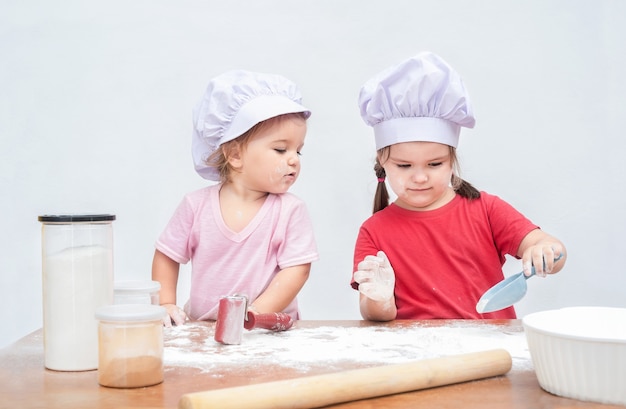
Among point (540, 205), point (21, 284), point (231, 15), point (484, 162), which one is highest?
point (231, 15)

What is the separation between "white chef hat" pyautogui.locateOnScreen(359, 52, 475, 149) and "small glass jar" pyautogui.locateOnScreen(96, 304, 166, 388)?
74 cm

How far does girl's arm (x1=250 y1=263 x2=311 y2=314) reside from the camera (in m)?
1.33

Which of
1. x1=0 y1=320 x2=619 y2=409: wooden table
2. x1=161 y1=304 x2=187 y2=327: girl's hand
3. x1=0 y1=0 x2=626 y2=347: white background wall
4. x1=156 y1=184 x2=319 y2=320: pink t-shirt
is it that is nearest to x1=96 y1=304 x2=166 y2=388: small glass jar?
x1=0 y1=320 x2=619 y2=409: wooden table

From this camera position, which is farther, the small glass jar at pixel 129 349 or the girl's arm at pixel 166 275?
the girl's arm at pixel 166 275

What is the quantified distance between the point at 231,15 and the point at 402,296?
1.30 m

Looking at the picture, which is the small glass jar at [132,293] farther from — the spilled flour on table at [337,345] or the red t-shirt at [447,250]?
the red t-shirt at [447,250]

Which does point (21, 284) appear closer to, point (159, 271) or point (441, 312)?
point (159, 271)

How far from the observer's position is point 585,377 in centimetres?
68

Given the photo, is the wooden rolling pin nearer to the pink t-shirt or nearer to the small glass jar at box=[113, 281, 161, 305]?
the small glass jar at box=[113, 281, 161, 305]

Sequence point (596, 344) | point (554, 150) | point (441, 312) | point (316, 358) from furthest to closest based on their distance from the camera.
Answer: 1. point (554, 150)
2. point (441, 312)
3. point (316, 358)
4. point (596, 344)

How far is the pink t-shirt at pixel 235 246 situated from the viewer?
1399 mm

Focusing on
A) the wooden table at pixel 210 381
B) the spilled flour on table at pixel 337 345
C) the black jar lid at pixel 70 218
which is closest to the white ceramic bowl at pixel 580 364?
the wooden table at pixel 210 381

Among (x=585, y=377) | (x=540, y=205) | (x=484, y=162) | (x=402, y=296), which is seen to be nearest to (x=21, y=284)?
(x=402, y=296)

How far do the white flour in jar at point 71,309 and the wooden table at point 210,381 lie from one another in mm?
21
